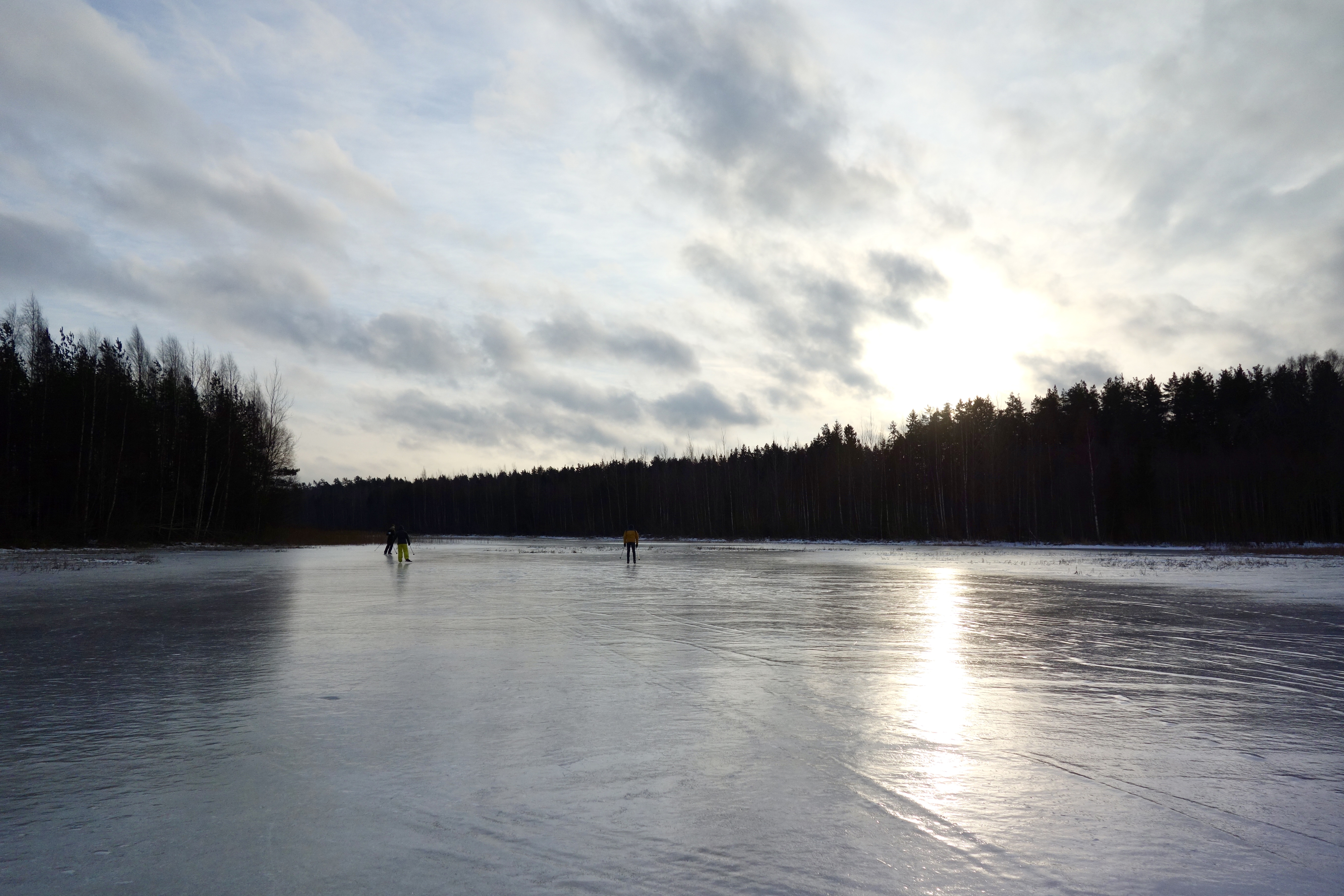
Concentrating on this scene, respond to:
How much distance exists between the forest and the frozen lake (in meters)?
35.7

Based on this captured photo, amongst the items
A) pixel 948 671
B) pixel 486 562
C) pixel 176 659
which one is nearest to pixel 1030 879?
pixel 948 671

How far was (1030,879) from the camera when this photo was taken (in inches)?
123

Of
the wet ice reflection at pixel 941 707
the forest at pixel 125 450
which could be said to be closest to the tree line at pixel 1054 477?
the forest at pixel 125 450

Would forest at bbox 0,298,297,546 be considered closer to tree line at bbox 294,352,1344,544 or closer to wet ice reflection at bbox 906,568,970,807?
tree line at bbox 294,352,1344,544

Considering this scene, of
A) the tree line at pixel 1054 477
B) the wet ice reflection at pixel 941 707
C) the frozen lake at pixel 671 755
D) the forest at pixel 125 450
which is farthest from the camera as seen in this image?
the tree line at pixel 1054 477

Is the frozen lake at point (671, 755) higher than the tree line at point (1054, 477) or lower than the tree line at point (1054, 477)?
lower

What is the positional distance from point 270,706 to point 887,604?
10.9 metres

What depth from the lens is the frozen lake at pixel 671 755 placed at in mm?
3293

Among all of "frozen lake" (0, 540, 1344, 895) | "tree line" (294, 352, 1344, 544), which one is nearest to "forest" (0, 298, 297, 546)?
"tree line" (294, 352, 1344, 544)

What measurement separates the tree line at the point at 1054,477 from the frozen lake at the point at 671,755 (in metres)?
52.9

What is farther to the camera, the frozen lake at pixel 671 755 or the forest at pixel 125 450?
the forest at pixel 125 450

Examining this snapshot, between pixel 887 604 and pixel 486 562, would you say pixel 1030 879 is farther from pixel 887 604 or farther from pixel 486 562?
pixel 486 562

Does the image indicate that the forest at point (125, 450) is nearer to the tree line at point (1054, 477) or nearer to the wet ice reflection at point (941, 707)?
the tree line at point (1054, 477)

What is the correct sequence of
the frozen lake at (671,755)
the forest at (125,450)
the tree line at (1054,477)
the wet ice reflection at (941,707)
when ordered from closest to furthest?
the frozen lake at (671,755)
the wet ice reflection at (941,707)
the forest at (125,450)
the tree line at (1054,477)
